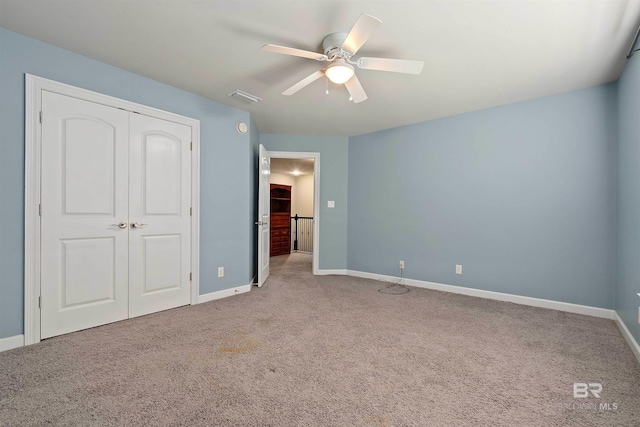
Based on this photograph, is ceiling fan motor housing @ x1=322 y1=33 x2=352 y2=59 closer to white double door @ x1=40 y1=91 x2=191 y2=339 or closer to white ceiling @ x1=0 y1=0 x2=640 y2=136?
white ceiling @ x1=0 y1=0 x2=640 y2=136

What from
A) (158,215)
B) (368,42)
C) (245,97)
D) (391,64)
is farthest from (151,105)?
(391,64)

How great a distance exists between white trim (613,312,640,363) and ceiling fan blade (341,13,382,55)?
290cm

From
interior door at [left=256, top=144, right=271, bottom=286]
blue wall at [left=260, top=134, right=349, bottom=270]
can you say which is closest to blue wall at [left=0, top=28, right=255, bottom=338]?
interior door at [left=256, top=144, right=271, bottom=286]

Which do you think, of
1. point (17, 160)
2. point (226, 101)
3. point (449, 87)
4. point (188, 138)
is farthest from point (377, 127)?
point (17, 160)

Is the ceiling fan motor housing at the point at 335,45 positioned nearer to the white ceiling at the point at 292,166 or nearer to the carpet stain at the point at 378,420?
the carpet stain at the point at 378,420

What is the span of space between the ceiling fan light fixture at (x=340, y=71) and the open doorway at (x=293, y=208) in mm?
4263

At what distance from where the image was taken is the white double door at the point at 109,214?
2365 millimetres

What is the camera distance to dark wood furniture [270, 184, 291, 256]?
7.50 m

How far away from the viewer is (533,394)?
1671 mm

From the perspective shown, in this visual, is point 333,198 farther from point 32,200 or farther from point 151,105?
point 32,200

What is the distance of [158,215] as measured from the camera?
9.91ft

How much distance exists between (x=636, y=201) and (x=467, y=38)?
1.84m

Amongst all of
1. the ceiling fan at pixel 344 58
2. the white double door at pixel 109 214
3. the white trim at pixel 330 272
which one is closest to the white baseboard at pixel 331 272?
the white trim at pixel 330 272

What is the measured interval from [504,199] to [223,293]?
12.0 ft
